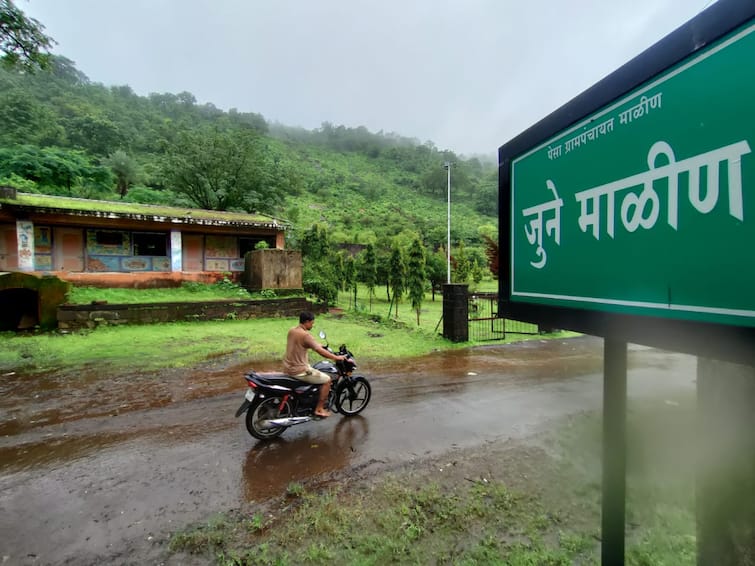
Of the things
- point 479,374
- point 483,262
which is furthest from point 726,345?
point 483,262

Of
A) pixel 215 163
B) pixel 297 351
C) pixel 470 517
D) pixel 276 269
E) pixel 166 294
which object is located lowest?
pixel 470 517

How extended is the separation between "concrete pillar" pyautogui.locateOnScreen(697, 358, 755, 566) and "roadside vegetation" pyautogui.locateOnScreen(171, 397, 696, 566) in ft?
2.35

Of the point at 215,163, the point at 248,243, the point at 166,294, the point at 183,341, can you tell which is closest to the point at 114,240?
the point at 166,294

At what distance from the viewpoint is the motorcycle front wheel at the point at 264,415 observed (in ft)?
14.0

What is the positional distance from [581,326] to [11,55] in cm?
1060

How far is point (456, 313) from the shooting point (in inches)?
403

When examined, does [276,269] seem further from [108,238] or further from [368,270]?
[108,238]

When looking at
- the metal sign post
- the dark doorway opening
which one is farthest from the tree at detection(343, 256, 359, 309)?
the metal sign post

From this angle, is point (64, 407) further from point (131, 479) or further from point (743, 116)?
point (743, 116)

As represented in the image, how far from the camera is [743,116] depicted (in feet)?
3.06

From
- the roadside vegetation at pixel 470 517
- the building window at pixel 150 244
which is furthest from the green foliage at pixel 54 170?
the roadside vegetation at pixel 470 517

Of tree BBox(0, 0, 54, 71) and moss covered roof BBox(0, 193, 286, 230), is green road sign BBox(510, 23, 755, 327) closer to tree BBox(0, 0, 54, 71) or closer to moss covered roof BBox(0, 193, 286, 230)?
tree BBox(0, 0, 54, 71)

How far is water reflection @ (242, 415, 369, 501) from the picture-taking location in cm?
347

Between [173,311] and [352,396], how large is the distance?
940 centimetres
